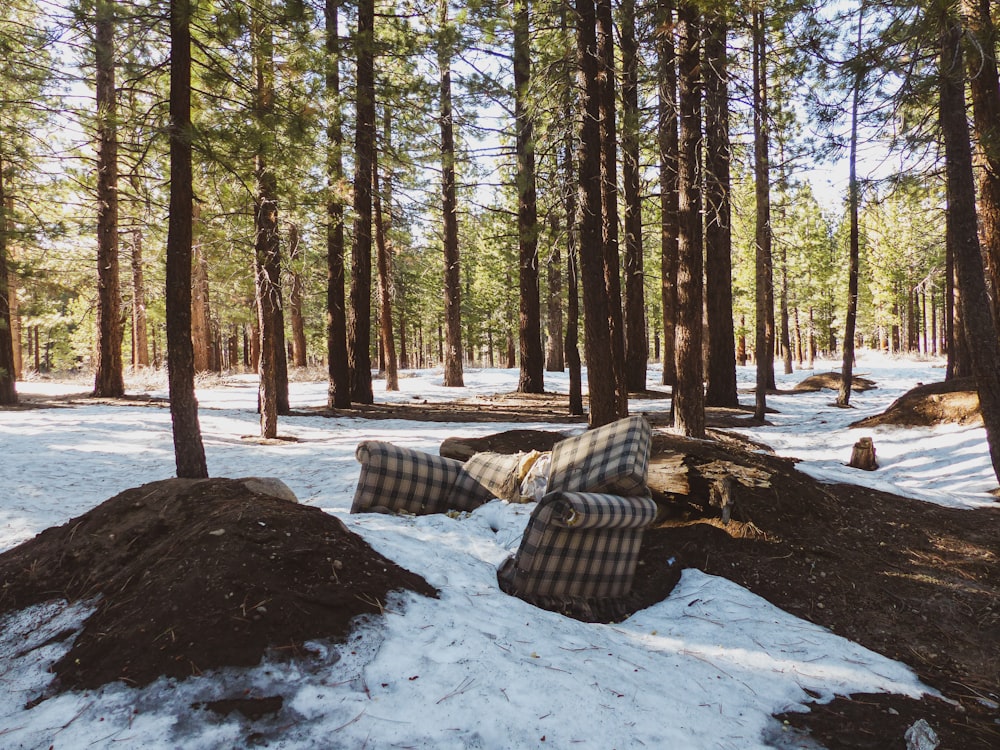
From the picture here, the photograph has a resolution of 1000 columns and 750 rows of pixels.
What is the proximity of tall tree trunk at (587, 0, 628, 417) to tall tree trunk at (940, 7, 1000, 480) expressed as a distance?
3988 mm

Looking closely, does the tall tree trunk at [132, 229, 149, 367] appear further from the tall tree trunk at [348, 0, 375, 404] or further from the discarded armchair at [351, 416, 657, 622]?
the discarded armchair at [351, 416, 657, 622]

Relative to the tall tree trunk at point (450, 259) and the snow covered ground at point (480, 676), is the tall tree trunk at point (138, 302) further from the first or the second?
the snow covered ground at point (480, 676)

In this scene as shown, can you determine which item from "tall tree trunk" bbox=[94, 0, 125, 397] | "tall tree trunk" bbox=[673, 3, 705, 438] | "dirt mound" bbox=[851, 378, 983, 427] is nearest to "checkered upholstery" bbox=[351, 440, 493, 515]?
"tall tree trunk" bbox=[673, 3, 705, 438]

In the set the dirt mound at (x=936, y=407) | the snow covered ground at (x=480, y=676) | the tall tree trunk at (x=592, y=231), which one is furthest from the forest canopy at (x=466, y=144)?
the snow covered ground at (x=480, y=676)

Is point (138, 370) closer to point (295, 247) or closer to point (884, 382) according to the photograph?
point (295, 247)

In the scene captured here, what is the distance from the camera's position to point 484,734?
220 cm

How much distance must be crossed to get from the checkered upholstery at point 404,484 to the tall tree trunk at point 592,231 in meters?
3.12

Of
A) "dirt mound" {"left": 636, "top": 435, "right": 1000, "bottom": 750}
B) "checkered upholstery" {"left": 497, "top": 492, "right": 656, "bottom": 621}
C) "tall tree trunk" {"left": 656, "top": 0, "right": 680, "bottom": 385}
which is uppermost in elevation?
"tall tree trunk" {"left": 656, "top": 0, "right": 680, "bottom": 385}

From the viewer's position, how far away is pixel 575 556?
3.83 meters

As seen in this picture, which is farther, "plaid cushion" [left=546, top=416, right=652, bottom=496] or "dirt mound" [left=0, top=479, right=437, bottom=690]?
"plaid cushion" [left=546, top=416, right=652, bottom=496]

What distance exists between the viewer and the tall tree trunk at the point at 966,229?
571 cm

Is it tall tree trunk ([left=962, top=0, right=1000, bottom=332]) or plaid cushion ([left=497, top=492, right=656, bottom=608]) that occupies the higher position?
tall tree trunk ([left=962, top=0, right=1000, bottom=332])

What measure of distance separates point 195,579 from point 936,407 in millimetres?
11397

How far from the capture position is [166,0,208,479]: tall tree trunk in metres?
5.89
